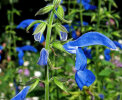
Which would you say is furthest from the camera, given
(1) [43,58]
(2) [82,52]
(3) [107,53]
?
(3) [107,53]

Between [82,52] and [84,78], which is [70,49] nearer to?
[82,52]

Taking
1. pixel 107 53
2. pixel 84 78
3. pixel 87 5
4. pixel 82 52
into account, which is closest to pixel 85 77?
pixel 84 78

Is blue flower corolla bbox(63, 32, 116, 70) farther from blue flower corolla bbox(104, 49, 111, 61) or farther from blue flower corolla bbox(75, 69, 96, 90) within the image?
blue flower corolla bbox(104, 49, 111, 61)

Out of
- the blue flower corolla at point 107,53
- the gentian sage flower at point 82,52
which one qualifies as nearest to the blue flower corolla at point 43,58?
the gentian sage flower at point 82,52

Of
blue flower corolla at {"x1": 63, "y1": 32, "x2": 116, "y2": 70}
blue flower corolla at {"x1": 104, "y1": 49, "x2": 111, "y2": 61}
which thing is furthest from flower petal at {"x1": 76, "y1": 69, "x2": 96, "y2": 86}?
blue flower corolla at {"x1": 104, "y1": 49, "x2": 111, "y2": 61}

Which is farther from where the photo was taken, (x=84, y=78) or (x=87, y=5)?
(x=87, y=5)

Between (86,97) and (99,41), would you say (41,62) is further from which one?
(86,97)

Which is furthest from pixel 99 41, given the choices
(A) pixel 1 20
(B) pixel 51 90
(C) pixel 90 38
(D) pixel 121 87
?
(A) pixel 1 20
